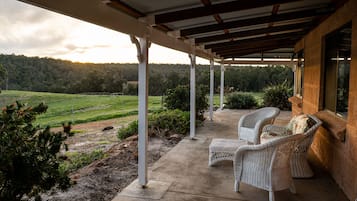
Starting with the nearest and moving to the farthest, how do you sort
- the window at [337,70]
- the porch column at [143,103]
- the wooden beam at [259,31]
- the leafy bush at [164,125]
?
the porch column at [143,103], the window at [337,70], the wooden beam at [259,31], the leafy bush at [164,125]

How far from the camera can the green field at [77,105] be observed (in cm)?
263

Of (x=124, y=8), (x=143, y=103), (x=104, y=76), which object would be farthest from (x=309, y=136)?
(x=104, y=76)

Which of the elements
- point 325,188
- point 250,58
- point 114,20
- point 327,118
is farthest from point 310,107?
point 250,58

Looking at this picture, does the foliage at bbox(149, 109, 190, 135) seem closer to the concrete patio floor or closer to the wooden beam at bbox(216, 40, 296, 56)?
the concrete patio floor

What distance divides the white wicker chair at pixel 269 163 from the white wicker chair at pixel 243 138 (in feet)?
3.46

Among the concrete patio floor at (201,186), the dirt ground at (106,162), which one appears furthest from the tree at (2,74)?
the concrete patio floor at (201,186)

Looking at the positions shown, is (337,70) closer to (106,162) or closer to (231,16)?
(231,16)

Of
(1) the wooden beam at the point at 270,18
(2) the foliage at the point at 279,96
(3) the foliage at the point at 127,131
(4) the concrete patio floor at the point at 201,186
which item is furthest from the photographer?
(2) the foliage at the point at 279,96

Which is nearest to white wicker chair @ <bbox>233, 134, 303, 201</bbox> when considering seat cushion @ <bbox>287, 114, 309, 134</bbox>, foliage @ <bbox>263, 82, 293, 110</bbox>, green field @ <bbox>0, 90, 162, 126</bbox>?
seat cushion @ <bbox>287, 114, 309, 134</bbox>

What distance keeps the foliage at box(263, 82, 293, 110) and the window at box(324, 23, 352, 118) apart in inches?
311

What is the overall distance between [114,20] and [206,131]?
18.0 feet

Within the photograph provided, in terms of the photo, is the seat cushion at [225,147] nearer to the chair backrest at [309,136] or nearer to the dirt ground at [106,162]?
the chair backrest at [309,136]

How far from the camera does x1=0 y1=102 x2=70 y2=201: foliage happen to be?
6.31 ft

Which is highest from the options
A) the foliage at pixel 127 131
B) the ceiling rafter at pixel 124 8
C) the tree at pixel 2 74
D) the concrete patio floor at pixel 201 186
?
the ceiling rafter at pixel 124 8
